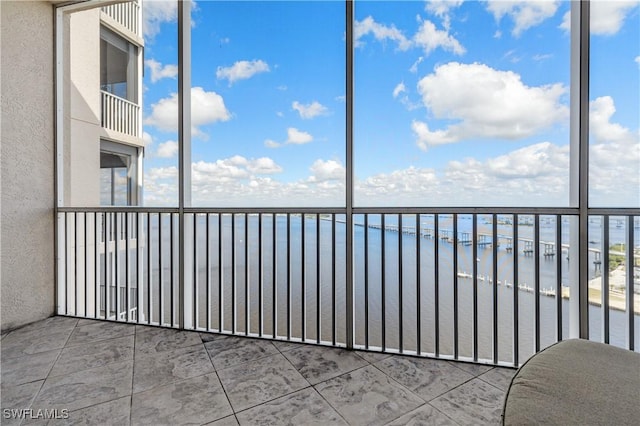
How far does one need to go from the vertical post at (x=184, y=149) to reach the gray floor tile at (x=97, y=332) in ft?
1.41

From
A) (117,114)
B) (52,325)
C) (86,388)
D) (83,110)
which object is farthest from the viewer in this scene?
(117,114)

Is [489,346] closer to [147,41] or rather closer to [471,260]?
[471,260]

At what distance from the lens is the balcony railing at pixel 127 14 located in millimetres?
3014

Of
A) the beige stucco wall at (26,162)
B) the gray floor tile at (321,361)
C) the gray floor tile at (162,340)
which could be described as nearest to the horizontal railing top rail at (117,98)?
the beige stucco wall at (26,162)

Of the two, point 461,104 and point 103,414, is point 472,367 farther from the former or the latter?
point 103,414

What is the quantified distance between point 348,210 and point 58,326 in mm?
2488

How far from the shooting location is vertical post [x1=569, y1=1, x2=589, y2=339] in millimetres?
1673

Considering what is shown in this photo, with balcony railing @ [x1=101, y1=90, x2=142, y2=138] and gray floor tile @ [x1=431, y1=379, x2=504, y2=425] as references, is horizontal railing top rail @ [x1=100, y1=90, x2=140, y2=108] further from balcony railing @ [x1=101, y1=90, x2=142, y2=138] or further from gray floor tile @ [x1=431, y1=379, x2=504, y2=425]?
gray floor tile @ [x1=431, y1=379, x2=504, y2=425]

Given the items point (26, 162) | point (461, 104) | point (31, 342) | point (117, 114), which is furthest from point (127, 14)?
point (461, 104)

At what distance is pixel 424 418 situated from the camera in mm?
1319

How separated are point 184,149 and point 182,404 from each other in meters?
1.74

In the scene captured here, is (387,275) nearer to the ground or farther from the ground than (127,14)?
Result: nearer to the ground

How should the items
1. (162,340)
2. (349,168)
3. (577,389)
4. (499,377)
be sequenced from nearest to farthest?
(577,389)
(499,377)
(349,168)
(162,340)

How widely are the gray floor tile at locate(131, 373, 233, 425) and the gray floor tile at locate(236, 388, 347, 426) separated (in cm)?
12
